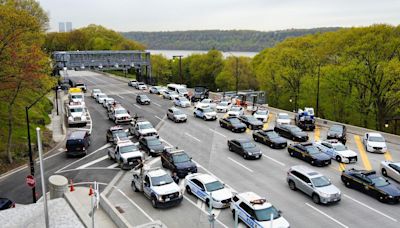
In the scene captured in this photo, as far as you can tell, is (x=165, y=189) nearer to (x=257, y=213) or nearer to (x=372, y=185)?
(x=257, y=213)

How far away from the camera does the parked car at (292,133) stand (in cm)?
3547

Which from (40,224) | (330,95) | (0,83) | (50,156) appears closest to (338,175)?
(40,224)

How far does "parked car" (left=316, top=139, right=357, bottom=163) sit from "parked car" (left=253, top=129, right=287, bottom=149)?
3.03 metres

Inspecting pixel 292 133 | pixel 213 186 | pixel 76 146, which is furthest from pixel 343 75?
pixel 213 186

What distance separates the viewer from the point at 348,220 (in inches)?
803

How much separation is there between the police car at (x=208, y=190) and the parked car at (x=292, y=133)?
15.1 meters

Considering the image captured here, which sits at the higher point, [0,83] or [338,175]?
[0,83]

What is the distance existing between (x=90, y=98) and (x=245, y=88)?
4356cm

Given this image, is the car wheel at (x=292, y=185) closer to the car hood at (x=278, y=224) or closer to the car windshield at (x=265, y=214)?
the car windshield at (x=265, y=214)

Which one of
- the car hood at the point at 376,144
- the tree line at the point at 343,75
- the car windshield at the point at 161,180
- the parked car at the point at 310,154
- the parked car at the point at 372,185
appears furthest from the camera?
the tree line at the point at 343,75

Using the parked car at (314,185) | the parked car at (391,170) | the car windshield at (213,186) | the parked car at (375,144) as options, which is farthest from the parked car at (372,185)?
the parked car at (375,144)

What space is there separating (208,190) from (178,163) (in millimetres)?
5450

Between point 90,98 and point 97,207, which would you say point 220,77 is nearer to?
point 90,98

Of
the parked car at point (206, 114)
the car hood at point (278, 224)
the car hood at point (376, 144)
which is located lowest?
the car hood at point (278, 224)
